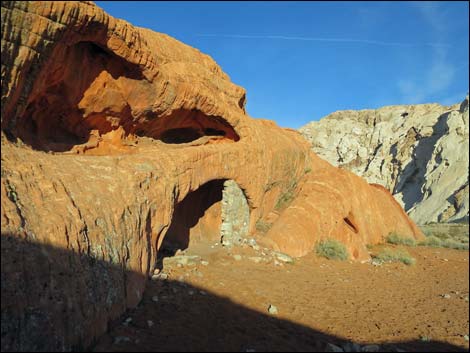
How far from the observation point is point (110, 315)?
4934 mm

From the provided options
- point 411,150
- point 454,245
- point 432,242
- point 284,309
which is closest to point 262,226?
point 284,309

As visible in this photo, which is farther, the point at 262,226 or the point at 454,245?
the point at 454,245

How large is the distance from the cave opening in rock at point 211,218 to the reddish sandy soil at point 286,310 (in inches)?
29.4

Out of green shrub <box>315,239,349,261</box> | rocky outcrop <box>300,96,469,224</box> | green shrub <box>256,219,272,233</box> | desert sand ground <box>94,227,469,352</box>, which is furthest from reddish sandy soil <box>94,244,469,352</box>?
rocky outcrop <box>300,96,469,224</box>

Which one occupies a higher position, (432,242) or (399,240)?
(432,242)

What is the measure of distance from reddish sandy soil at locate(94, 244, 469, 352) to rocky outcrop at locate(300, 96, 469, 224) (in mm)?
22774

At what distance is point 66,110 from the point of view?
803cm

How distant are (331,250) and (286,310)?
228 inches

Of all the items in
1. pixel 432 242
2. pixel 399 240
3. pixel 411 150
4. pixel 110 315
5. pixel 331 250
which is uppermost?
pixel 411 150

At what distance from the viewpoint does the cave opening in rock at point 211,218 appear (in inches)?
429

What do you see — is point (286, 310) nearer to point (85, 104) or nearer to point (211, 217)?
point (211, 217)

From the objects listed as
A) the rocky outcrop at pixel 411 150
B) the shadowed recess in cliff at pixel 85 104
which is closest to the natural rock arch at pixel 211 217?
the shadowed recess in cliff at pixel 85 104

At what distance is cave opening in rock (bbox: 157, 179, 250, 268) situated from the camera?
1091 cm

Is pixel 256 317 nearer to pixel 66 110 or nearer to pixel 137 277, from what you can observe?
pixel 137 277
